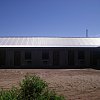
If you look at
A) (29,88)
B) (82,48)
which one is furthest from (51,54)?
(29,88)

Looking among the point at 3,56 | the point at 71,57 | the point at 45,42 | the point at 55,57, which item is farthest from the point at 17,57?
the point at 71,57

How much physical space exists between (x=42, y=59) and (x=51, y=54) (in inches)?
55.4

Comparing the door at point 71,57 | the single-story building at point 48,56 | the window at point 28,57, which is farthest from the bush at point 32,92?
the door at point 71,57

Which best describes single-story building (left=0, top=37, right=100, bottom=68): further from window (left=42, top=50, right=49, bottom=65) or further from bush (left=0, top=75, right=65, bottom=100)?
bush (left=0, top=75, right=65, bottom=100)

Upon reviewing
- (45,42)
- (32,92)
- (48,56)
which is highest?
(45,42)

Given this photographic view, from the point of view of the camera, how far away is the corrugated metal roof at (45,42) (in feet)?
122

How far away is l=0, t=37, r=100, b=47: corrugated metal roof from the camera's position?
37056 mm

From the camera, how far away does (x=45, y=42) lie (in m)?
39.8

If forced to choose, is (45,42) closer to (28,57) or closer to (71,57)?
(28,57)

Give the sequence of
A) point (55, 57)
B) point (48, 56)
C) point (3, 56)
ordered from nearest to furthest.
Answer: point (3, 56)
point (48, 56)
point (55, 57)

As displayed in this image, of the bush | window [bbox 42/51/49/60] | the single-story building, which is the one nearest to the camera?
the bush

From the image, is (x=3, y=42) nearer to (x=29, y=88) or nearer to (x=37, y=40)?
(x=37, y=40)

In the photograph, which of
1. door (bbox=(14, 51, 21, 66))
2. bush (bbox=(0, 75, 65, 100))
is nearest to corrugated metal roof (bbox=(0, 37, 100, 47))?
door (bbox=(14, 51, 21, 66))

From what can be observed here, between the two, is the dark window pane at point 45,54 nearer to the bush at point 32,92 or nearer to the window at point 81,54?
the window at point 81,54
